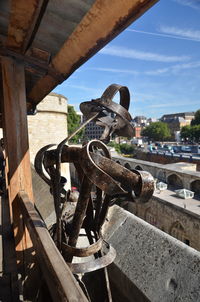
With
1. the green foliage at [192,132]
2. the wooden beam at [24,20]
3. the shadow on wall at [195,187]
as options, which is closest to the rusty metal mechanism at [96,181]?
the wooden beam at [24,20]

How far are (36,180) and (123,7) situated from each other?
12.6 ft

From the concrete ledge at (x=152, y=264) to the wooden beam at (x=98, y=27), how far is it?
4.24 ft

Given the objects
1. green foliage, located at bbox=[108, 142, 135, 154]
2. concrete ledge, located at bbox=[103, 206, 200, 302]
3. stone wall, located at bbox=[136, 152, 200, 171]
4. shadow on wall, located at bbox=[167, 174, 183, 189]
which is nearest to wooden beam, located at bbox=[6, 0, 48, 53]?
concrete ledge, located at bbox=[103, 206, 200, 302]

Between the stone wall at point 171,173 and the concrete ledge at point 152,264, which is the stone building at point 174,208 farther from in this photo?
the concrete ledge at point 152,264

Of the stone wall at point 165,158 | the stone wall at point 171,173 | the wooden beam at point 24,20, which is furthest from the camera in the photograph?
the stone wall at point 165,158

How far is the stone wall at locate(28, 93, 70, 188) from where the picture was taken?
12016 millimetres

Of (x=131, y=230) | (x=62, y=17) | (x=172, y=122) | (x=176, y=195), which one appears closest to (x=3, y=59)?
(x=62, y=17)

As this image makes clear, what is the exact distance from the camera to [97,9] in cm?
102

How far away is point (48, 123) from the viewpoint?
41.2ft

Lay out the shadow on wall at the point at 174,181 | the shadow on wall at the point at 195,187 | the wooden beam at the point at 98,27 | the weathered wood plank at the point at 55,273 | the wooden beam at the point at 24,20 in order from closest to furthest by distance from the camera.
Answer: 1. the weathered wood plank at the point at 55,273
2. the wooden beam at the point at 98,27
3. the wooden beam at the point at 24,20
4. the shadow on wall at the point at 195,187
5. the shadow on wall at the point at 174,181

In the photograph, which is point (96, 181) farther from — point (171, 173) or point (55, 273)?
point (171, 173)

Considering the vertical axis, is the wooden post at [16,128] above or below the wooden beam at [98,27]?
below

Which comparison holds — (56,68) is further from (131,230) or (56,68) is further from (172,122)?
(172,122)

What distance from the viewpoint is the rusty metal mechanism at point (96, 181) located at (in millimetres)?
1056
